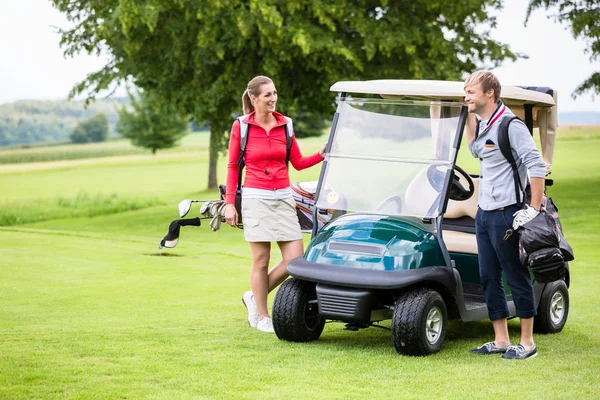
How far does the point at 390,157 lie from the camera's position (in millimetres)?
6055

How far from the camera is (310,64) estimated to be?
17.0 meters

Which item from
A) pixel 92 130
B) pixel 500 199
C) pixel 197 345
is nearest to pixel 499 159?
pixel 500 199

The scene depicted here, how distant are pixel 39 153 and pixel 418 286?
3559 centimetres

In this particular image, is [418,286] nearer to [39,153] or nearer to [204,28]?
[204,28]

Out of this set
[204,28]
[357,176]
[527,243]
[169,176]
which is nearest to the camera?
[527,243]

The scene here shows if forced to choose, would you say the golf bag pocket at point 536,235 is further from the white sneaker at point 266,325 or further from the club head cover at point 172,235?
the club head cover at point 172,235

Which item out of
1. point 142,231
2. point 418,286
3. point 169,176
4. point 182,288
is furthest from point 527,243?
point 169,176

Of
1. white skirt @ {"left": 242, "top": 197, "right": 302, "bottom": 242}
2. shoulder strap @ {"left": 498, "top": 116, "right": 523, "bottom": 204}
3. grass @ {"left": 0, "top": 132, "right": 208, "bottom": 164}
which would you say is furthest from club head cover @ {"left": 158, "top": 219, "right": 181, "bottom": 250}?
grass @ {"left": 0, "top": 132, "right": 208, "bottom": 164}

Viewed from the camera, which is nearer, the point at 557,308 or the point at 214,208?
the point at 214,208

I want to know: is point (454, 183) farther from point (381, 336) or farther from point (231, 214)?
point (231, 214)

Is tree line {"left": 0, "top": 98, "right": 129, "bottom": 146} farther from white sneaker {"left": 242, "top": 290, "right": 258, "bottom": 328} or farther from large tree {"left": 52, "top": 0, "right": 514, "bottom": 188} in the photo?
white sneaker {"left": 242, "top": 290, "right": 258, "bottom": 328}

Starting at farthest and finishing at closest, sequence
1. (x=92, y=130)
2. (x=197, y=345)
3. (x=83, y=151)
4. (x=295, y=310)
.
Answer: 1. (x=92, y=130)
2. (x=83, y=151)
3. (x=197, y=345)
4. (x=295, y=310)

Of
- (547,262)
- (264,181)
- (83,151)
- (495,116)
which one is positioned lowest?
(83,151)

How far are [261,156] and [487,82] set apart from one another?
162 cm
